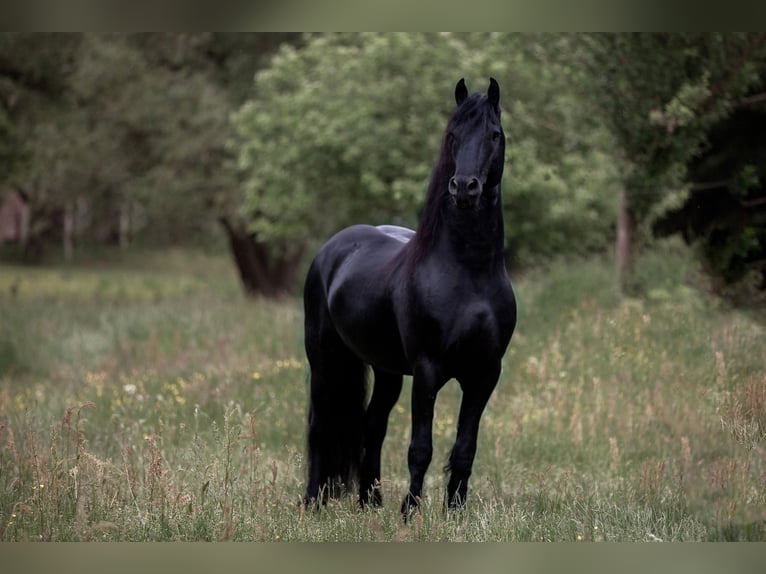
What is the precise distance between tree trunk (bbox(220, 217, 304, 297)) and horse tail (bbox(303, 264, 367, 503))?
58.0 ft

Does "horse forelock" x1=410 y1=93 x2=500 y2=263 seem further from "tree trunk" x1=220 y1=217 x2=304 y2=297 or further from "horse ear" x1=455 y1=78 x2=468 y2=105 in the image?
"tree trunk" x1=220 y1=217 x2=304 y2=297

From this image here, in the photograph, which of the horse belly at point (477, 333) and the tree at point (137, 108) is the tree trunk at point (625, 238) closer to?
the horse belly at point (477, 333)

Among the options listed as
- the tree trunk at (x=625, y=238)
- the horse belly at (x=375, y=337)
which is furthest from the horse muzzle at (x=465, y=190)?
the tree trunk at (x=625, y=238)

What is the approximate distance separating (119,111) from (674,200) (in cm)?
1475

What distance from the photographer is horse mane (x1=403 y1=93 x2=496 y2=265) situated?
207 inches

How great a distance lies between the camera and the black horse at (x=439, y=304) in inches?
207

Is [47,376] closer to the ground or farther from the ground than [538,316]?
closer to the ground

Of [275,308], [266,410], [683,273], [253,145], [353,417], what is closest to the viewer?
[353,417]

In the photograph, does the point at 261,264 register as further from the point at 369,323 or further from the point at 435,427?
the point at 369,323

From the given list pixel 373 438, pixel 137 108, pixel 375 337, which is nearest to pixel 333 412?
pixel 373 438

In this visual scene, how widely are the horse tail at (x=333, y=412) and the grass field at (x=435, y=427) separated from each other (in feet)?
0.96
